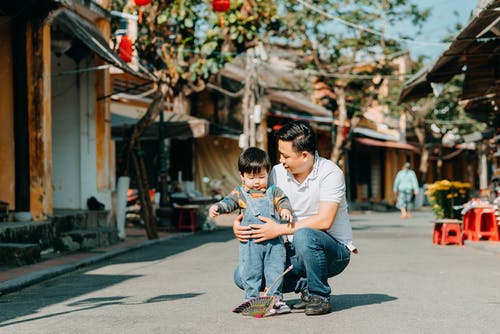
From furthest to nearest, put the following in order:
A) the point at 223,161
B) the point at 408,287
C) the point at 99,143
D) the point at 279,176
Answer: the point at 223,161 → the point at 99,143 → the point at 408,287 → the point at 279,176

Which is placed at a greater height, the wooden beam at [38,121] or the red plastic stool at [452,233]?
the wooden beam at [38,121]

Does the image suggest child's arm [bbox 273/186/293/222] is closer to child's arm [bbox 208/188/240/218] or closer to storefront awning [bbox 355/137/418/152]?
child's arm [bbox 208/188/240/218]

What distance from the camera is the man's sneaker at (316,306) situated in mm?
6289

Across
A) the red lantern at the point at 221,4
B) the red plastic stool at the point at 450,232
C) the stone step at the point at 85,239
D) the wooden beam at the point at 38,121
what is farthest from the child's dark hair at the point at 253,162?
the red lantern at the point at 221,4

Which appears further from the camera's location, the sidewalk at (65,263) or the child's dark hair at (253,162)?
the sidewalk at (65,263)

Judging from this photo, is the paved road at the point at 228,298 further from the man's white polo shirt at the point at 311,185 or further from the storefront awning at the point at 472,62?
the storefront awning at the point at 472,62

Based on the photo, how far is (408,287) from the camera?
8.37 m

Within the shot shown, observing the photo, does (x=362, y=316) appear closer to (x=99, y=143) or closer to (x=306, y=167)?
(x=306, y=167)

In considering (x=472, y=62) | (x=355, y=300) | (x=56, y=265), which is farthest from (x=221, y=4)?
(x=355, y=300)

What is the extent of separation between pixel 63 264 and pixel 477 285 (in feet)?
19.2

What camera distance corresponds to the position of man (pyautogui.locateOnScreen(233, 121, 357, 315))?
6156 mm

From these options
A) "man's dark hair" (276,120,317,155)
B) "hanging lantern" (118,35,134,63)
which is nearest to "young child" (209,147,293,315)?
"man's dark hair" (276,120,317,155)

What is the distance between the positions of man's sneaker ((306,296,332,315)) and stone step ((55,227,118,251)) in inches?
323

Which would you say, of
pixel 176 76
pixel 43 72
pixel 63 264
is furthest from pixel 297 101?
pixel 63 264
